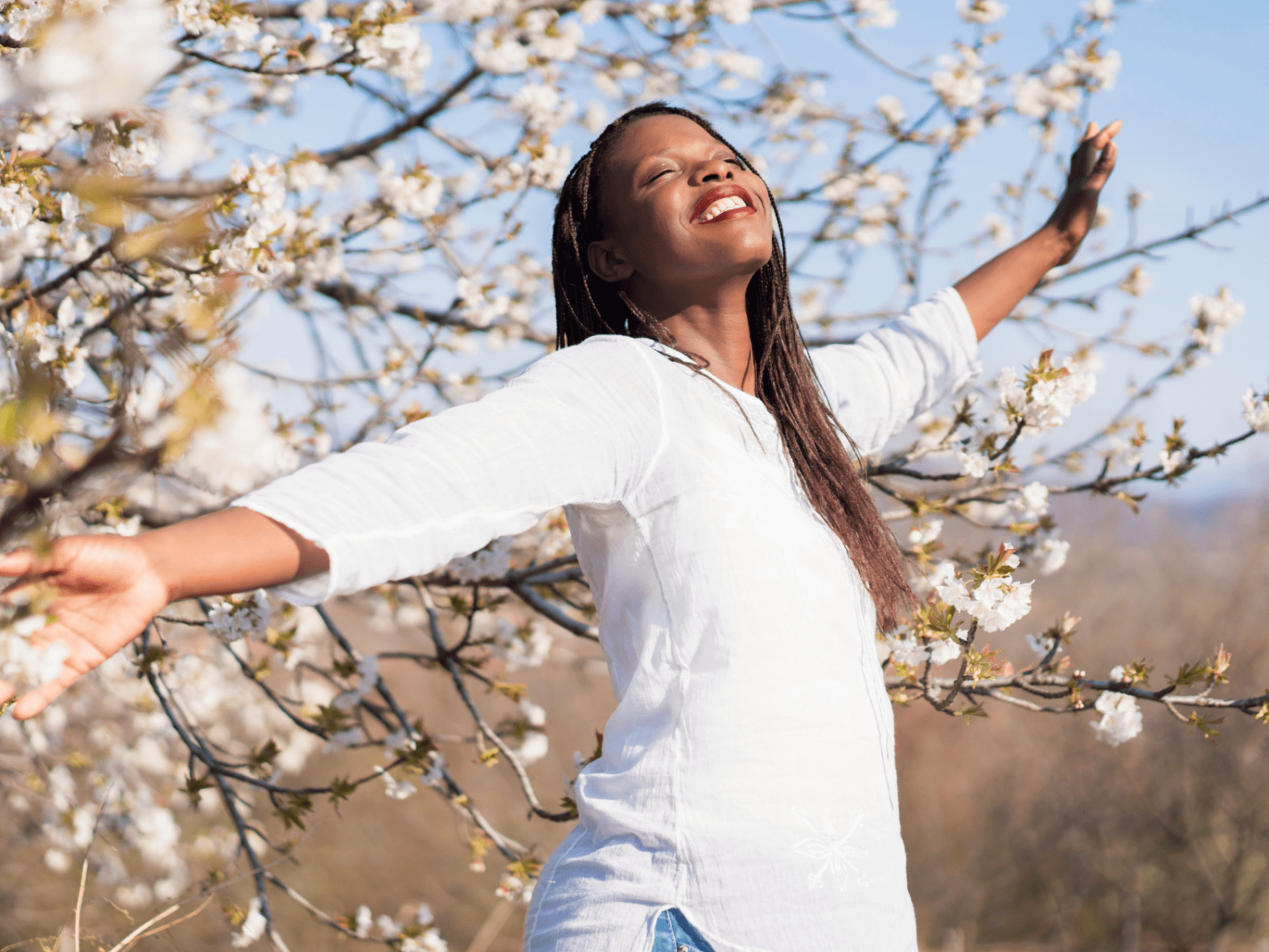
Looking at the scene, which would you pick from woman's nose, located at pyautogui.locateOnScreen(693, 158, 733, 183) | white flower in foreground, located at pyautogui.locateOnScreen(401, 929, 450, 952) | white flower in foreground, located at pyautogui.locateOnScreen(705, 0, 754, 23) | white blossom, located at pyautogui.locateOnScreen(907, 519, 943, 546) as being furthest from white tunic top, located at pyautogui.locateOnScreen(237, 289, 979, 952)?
white flower in foreground, located at pyautogui.locateOnScreen(705, 0, 754, 23)

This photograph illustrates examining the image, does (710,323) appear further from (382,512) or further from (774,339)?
(382,512)

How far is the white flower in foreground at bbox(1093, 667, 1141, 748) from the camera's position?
195cm

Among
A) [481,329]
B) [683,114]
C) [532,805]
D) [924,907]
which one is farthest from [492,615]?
[924,907]

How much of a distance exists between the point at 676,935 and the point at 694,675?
0.31 metres

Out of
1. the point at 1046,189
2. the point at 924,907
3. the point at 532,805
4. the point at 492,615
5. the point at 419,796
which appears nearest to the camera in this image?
the point at 532,805

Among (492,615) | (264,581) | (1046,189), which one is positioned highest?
(264,581)

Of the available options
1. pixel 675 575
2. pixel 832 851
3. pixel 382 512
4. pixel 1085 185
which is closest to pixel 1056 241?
pixel 1085 185

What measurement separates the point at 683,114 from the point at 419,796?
8.85 meters

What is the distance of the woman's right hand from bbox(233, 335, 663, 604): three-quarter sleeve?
4.6 inches

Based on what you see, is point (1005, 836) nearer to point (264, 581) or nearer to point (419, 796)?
point (419, 796)

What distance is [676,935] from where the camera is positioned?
1.16 metres

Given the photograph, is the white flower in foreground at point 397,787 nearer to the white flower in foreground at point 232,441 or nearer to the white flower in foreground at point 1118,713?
the white flower in foreground at point 1118,713

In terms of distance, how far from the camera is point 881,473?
2.38m

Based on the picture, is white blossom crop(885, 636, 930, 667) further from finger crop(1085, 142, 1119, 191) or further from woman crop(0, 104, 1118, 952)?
finger crop(1085, 142, 1119, 191)
